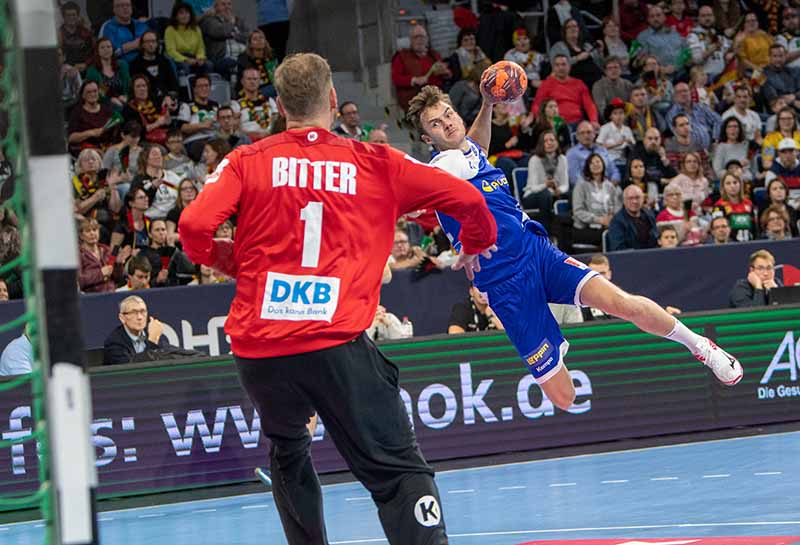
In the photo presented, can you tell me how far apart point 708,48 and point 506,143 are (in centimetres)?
484

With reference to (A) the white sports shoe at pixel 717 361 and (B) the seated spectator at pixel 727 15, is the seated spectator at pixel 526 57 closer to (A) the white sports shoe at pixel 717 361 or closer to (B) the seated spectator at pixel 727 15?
(B) the seated spectator at pixel 727 15

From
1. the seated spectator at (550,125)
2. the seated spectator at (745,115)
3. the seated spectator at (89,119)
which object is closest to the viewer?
the seated spectator at (89,119)

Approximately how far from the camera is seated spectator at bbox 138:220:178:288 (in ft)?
42.1

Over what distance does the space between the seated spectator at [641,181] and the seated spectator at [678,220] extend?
0.49m

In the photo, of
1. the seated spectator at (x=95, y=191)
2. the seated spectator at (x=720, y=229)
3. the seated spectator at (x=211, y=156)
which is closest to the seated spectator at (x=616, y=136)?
the seated spectator at (x=720, y=229)

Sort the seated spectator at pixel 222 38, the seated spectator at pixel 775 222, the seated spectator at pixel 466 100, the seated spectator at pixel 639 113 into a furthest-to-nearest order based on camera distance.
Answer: the seated spectator at pixel 639 113, the seated spectator at pixel 466 100, the seated spectator at pixel 222 38, the seated spectator at pixel 775 222

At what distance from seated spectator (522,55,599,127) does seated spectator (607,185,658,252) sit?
253 cm

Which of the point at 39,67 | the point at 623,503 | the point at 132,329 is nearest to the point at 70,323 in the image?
the point at 39,67

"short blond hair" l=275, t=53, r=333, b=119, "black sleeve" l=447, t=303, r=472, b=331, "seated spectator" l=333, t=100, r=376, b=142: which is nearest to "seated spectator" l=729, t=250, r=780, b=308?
"black sleeve" l=447, t=303, r=472, b=331

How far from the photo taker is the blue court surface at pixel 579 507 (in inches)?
312

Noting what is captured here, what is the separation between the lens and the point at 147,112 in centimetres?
1519

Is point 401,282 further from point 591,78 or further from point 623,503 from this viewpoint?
point 591,78

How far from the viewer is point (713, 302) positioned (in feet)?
49.6

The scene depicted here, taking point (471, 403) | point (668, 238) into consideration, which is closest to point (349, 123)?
point (668, 238)
